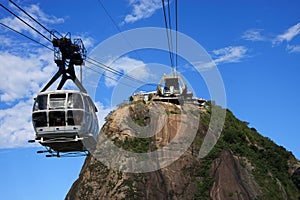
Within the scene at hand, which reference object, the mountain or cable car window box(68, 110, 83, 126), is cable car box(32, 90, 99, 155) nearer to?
cable car window box(68, 110, 83, 126)

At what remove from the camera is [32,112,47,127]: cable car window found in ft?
80.2

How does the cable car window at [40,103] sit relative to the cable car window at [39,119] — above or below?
above

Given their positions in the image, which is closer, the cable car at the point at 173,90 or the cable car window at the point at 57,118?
the cable car window at the point at 57,118

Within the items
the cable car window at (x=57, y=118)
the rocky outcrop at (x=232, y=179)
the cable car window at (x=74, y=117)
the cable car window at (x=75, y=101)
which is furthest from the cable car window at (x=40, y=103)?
the rocky outcrop at (x=232, y=179)

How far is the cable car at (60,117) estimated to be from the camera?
79.7 ft

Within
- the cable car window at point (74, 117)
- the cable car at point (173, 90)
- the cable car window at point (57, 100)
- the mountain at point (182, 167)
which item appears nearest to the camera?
the cable car window at point (74, 117)

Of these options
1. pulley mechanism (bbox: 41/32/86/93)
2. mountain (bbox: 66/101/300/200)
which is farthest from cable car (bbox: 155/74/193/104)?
pulley mechanism (bbox: 41/32/86/93)

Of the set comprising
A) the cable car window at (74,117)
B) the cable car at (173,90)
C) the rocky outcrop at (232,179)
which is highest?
the cable car at (173,90)

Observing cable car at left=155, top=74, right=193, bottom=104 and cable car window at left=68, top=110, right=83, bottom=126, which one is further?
cable car at left=155, top=74, right=193, bottom=104

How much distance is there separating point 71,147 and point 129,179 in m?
40.4

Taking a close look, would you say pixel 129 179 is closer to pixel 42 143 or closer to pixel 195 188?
pixel 195 188

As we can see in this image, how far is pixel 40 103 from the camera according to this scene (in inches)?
968

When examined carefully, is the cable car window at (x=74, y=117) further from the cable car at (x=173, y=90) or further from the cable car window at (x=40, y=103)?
the cable car at (x=173, y=90)

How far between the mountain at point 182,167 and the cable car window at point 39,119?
39934mm
